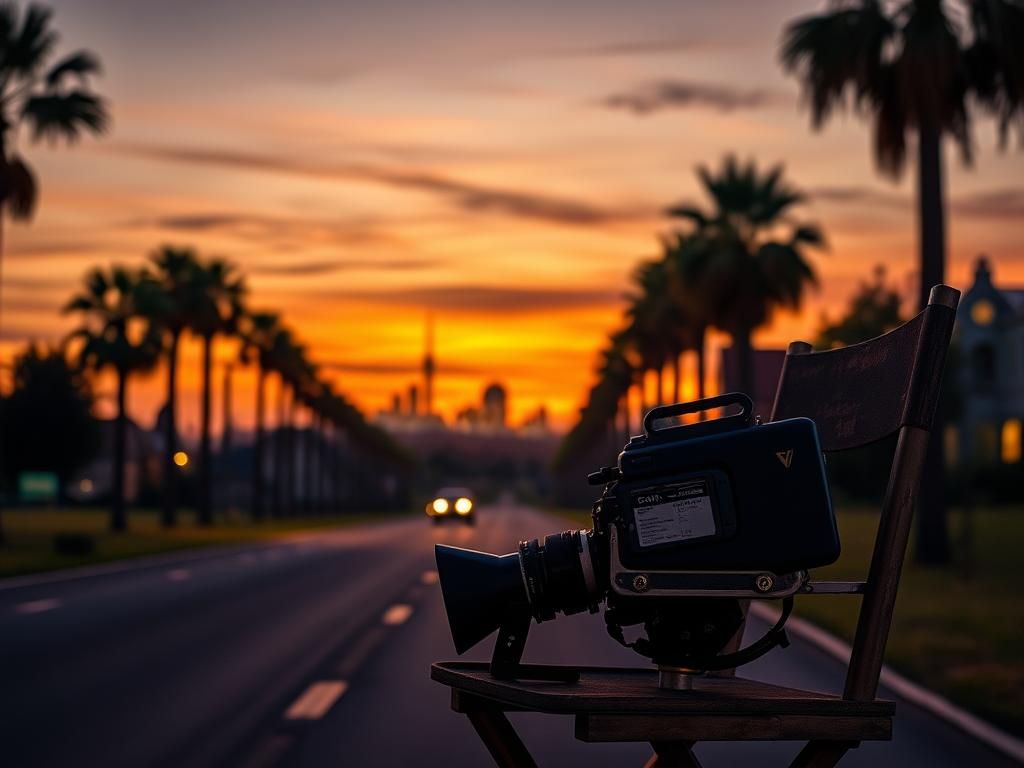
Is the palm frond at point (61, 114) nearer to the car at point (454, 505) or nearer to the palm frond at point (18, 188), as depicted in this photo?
the palm frond at point (18, 188)

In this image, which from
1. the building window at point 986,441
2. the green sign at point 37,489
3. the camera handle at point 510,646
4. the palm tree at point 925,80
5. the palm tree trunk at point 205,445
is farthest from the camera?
the green sign at point 37,489

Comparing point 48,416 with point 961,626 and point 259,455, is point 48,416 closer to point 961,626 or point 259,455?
point 259,455

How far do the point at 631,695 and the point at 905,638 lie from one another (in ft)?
53.0

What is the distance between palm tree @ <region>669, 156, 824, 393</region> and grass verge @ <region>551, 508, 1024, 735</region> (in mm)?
14687

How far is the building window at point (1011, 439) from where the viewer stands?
3342 inches

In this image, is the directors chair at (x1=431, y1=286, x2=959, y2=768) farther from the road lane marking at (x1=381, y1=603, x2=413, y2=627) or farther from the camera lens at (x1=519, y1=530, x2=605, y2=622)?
the road lane marking at (x1=381, y1=603, x2=413, y2=627)

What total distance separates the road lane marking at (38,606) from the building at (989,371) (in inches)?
2619

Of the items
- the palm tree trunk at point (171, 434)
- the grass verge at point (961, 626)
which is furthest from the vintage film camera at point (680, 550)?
the palm tree trunk at point (171, 434)

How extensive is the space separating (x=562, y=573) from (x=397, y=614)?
19.1 meters

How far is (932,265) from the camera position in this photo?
3127 centimetres

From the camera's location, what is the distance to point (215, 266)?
7856cm

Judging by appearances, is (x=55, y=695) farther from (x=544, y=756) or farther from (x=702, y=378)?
(x=702, y=378)

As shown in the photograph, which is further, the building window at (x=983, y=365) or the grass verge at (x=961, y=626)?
the building window at (x=983, y=365)

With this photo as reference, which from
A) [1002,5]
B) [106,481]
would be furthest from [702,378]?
[106,481]
